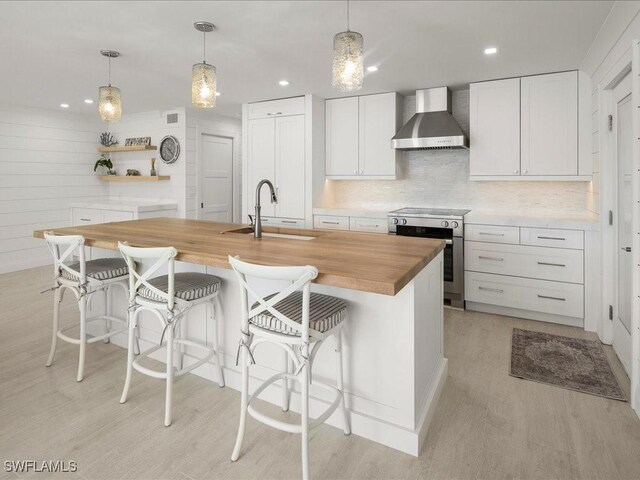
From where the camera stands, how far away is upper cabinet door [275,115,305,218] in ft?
16.6

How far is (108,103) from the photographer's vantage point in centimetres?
308

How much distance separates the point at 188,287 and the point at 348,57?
5.11 ft

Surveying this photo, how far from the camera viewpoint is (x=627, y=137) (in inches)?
A: 107

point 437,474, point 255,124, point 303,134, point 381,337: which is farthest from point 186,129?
point 437,474

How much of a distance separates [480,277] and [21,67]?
498 centimetres

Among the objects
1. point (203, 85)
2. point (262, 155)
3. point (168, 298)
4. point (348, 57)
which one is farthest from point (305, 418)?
point (262, 155)

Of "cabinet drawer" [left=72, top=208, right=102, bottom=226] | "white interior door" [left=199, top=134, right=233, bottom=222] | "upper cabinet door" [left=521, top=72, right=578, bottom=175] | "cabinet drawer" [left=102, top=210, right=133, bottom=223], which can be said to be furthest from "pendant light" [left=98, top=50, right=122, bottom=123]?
"upper cabinet door" [left=521, top=72, right=578, bottom=175]

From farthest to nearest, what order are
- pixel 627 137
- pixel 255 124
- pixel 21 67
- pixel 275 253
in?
pixel 255 124
pixel 21 67
pixel 627 137
pixel 275 253

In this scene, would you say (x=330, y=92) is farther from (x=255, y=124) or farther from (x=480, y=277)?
(x=480, y=277)

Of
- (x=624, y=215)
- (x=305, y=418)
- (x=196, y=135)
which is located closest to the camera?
(x=305, y=418)

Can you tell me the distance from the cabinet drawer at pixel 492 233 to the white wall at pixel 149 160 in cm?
414

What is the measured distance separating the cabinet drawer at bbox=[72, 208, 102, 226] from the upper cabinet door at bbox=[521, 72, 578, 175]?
229 inches

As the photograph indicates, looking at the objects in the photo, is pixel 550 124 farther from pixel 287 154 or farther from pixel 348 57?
pixel 287 154

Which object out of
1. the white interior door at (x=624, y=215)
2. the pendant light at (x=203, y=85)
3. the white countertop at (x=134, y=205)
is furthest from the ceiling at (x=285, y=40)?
the white countertop at (x=134, y=205)
